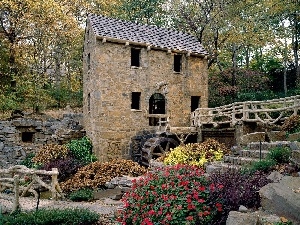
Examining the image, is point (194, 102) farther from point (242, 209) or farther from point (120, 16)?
point (242, 209)

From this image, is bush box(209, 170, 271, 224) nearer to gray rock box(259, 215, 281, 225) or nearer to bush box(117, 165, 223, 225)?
bush box(117, 165, 223, 225)

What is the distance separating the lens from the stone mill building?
1755 centimetres

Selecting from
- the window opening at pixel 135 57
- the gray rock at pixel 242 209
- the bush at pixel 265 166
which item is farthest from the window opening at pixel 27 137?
the gray rock at pixel 242 209

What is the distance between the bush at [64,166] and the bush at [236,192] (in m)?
10.3

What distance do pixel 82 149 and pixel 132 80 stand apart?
4833 mm

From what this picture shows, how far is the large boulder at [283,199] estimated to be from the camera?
502 centimetres

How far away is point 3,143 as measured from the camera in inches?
736

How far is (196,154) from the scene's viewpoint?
13.2m

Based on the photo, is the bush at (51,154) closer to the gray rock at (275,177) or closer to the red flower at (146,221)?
the red flower at (146,221)

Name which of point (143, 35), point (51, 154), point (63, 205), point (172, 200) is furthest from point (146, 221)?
point (143, 35)

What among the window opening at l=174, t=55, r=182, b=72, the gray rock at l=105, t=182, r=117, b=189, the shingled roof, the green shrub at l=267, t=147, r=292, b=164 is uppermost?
the shingled roof

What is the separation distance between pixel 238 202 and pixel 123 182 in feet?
22.1

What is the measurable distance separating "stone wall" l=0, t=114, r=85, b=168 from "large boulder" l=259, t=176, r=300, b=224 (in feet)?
48.5

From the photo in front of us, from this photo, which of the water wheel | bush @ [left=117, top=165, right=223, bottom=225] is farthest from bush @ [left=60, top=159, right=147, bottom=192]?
bush @ [left=117, top=165, right=223, bottom=225]
